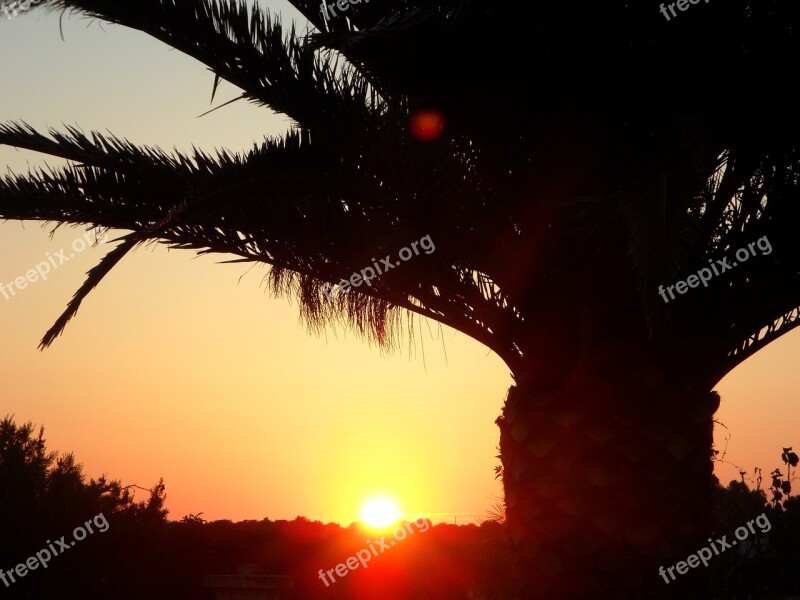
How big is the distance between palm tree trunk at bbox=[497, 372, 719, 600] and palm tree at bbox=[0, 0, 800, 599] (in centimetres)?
1

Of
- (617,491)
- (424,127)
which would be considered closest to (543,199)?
(424,127)

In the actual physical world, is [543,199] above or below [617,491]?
above

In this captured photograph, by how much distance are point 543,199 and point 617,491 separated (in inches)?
78.5

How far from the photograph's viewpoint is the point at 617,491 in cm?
608

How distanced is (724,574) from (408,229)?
17.5 ft

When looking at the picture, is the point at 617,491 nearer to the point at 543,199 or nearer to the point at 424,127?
the point at 543,199

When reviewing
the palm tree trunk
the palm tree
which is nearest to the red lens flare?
the palm tree

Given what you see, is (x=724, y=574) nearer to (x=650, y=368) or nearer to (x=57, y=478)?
(x=650, y=368)

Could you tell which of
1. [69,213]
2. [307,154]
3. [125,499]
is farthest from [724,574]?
[125,499]

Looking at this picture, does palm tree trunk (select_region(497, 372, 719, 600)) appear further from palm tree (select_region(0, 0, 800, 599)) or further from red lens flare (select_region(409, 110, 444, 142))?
red lens flare (select_region(409, 110, 444, 142))

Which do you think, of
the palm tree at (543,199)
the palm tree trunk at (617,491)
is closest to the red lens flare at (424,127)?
the palm tree at (543,199)

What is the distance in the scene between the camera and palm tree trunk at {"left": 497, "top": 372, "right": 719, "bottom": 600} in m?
6.04

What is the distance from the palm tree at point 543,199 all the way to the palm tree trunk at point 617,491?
0.01 meters

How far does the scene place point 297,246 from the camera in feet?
22.0
